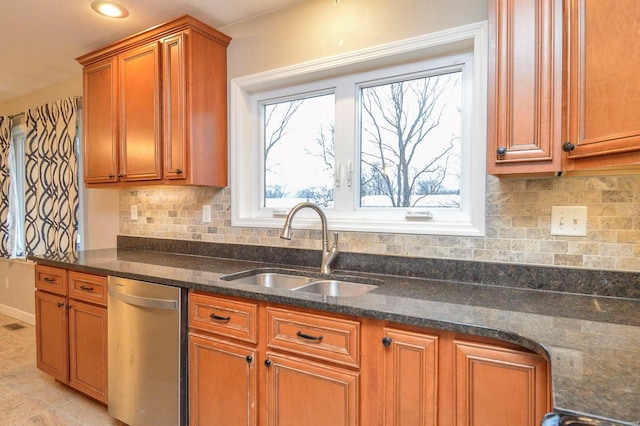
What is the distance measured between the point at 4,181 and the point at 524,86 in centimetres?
473

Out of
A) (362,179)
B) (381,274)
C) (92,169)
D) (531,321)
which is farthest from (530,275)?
(92,169)

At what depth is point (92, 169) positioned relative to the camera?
2.63 metres

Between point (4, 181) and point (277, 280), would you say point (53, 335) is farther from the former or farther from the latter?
point (4, 181)

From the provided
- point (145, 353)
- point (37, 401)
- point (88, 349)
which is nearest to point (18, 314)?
point (37, 401)

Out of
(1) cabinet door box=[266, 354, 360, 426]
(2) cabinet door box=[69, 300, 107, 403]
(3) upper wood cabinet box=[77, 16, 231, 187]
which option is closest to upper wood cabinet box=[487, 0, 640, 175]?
(1) cabinet door box=[266, 354, 360, 426]

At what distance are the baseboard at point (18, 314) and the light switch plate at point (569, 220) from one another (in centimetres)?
452

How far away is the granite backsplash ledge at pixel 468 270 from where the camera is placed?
138 cm

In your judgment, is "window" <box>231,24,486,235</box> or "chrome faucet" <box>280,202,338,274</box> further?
"chrome faucet" <box>280,202,338,274</box>

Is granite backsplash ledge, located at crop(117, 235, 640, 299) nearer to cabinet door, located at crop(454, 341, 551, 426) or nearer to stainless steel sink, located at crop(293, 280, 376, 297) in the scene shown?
stainless steel sink, located at crop(293, 280, 376, 297)

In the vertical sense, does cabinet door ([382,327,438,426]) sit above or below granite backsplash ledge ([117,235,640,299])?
Result: below

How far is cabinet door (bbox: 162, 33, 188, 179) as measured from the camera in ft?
7.00

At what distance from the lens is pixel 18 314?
12.7ft

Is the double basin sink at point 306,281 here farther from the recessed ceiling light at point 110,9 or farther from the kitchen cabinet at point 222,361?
the recessed ceiling light at point 110,9

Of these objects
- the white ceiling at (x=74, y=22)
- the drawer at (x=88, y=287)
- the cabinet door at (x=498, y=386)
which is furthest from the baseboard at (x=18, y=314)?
the cabinet door at (x=498, y=386)
